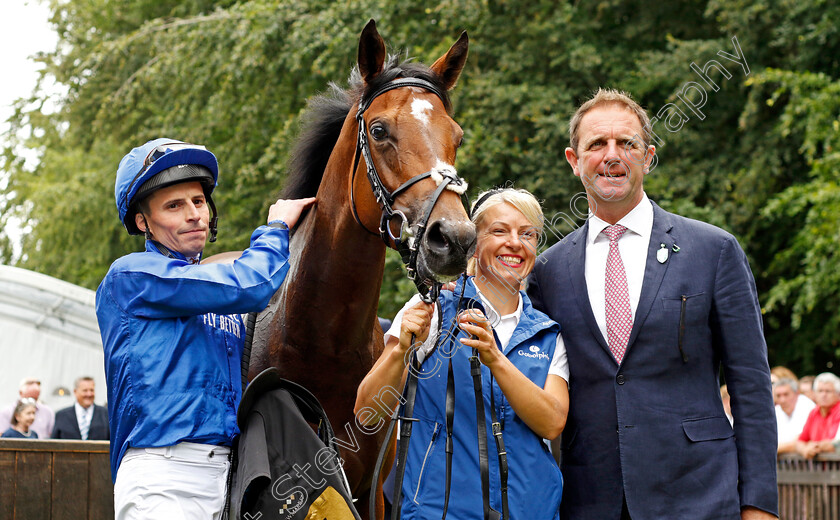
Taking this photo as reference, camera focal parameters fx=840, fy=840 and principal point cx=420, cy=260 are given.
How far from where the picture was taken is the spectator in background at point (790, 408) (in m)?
8.44

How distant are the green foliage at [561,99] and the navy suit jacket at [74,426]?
167 inches

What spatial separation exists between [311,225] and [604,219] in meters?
1.25

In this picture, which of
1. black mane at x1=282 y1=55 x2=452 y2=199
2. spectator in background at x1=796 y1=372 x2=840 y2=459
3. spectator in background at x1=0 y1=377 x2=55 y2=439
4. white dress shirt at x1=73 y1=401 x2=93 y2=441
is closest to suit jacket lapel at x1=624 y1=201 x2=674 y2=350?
black mane at x1=282 y1=55 x2=452 y2=199

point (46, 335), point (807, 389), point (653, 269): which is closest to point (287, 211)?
point (653, 269)

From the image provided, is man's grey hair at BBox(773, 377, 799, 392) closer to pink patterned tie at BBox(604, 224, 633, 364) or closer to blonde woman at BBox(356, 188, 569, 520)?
pink patterned tie at BBox(604, 224, 633, 364)

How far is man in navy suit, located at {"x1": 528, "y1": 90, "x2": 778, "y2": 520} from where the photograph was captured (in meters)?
2.87

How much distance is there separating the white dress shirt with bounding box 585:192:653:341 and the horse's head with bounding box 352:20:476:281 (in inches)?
24.6

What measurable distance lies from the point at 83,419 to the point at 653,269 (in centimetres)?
804

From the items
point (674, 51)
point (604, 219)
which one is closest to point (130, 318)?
point (604, 219)

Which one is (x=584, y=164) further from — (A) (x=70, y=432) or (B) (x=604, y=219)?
(A) (x=70, y=432)

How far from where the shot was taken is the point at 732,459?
2.87 meters

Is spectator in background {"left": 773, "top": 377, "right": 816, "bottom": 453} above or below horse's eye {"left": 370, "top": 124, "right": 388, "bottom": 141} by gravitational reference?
below

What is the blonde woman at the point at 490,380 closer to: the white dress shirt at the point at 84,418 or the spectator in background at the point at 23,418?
the spectator in background at the point at 23,418

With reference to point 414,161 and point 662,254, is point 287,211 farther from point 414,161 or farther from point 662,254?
point 662,254
